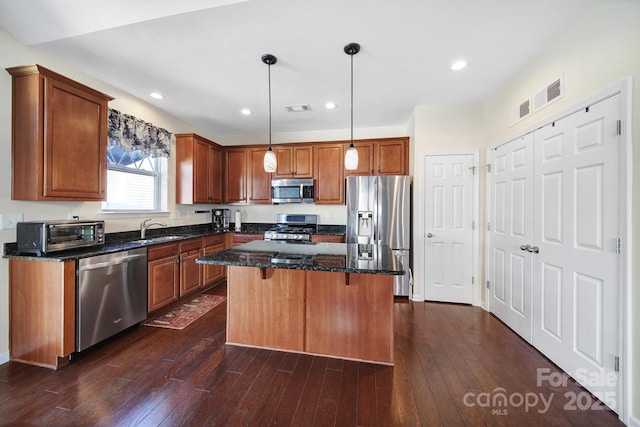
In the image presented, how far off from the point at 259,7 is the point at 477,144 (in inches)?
119

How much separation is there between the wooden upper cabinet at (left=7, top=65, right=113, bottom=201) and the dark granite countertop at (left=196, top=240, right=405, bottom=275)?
1511mm

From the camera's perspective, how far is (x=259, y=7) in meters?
1.70

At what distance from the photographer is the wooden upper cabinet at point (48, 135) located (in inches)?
78.4

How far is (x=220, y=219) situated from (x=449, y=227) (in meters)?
3.99

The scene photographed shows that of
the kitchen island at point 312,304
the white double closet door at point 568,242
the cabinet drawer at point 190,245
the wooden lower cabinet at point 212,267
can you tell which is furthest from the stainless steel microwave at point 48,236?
the white double closet door at point 568,242

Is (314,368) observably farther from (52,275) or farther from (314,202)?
(314,202)

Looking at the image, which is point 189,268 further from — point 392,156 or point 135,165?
point 392,156

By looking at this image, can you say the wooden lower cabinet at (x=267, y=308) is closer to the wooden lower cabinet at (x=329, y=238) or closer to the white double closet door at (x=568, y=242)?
the wooden lower cabinet at (x=329, y=238)

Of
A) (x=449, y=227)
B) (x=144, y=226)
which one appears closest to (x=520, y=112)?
(x=449, y=227)

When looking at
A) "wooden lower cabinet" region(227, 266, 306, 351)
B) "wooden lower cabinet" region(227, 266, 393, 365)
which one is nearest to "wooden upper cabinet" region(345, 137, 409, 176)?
"wooden lower cabinet" region(227, 266, 393, 365)

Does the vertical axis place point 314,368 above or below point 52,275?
below

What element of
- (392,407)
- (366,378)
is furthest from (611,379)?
(366,378)

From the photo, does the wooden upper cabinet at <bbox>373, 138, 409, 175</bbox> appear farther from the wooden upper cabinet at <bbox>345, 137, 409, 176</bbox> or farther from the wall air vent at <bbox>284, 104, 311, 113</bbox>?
the wall air vent at <bbox>284, 104, 311, 113</bbox>

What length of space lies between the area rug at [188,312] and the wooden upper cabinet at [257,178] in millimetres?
1837
